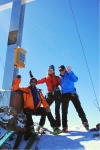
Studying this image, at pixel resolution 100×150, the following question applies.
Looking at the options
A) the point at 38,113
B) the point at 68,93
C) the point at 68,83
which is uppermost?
the point at 68,83

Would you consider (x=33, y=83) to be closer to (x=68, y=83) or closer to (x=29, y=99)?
(x=29, y=99)

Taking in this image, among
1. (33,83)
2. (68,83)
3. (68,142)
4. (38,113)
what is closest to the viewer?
(68,142)

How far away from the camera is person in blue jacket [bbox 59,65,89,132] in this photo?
24.7 feet

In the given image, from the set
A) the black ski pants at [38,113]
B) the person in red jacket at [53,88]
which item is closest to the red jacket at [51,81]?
the person in red jacket at [53,88]

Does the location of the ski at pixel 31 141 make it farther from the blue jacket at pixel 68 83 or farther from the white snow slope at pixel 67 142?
the blue jacket at pixel 68 83

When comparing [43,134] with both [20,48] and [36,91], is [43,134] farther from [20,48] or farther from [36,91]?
[20,48]

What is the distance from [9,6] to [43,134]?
5.19 meters

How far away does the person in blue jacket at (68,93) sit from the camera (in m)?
7.54

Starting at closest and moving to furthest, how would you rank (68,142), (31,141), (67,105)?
(68,142), (31,141), (67,105)

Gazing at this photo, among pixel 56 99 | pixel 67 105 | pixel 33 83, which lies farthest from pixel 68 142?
pixel 33 83

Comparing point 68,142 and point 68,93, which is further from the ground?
point 68,93

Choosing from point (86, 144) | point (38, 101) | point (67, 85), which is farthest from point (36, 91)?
point (86, 144)

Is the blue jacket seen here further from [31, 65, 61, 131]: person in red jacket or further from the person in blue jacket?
[31, 65, 61, 131]: person in red jacket

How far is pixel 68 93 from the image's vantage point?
7.64 m
